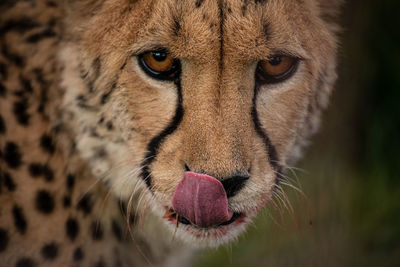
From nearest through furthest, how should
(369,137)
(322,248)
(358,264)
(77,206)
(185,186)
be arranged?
(185,186)
(77,206)
(322,248)
(358,264)
(369,137)

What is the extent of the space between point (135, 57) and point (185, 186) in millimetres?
342

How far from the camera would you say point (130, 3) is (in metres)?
1.25

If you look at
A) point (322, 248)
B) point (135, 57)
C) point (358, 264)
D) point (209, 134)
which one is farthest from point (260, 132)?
point (358, 264)

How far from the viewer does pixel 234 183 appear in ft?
3.61

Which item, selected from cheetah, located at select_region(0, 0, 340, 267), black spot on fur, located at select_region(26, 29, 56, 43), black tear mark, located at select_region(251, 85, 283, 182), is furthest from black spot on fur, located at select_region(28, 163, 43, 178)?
black tear mark, located at select_region(251, 85, 283, 182)

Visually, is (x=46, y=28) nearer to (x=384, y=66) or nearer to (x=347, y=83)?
(x=347, y=83)

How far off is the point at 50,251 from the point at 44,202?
12 centimetres

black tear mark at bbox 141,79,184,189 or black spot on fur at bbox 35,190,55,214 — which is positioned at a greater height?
black tear mark at bbox 141,79,184,189

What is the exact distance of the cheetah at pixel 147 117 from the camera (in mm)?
1140

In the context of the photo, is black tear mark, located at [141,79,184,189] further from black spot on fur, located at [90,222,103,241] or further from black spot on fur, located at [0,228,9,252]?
black spot on fur, located at [0,228,9,252]

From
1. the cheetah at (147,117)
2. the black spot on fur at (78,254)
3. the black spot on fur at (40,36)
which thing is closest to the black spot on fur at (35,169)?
the cheetah at (147,117)

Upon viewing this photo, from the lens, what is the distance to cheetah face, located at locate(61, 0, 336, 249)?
112cm

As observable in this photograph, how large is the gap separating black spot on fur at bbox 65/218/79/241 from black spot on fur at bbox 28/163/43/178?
140mm

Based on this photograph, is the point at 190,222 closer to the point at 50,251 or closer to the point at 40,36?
the point at 50,251
